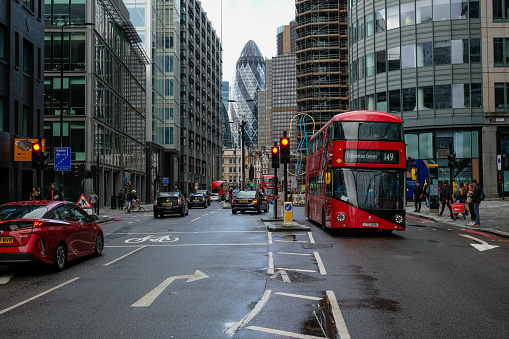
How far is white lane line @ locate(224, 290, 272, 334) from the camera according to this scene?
5.98 metres

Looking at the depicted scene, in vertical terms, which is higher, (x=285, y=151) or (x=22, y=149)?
(x=22, y=149)

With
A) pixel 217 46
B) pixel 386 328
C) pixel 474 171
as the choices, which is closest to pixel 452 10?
pixel 474 171

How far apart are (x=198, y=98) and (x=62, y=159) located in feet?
239

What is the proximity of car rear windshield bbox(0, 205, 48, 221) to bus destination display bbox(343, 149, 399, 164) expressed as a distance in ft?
32.7

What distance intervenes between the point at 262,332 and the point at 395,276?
15.1 ft

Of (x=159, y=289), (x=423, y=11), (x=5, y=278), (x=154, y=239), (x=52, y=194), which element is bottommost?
(x=154, y=239)

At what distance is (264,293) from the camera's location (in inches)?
316

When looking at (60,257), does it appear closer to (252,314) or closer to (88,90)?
(252,314)

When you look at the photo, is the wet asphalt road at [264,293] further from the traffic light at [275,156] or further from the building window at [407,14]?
the building window at [407,14]

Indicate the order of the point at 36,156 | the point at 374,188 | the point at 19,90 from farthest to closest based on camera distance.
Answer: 1. the point at 19,90
2. the point at 36,156
3. the point at 374,188

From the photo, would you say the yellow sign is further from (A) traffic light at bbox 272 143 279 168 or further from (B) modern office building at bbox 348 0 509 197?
(B) modern office building at bbox 348 0 509 197

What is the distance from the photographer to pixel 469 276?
971 cm

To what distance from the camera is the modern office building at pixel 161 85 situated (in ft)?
216

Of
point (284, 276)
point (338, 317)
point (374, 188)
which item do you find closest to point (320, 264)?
point (284, 276)
